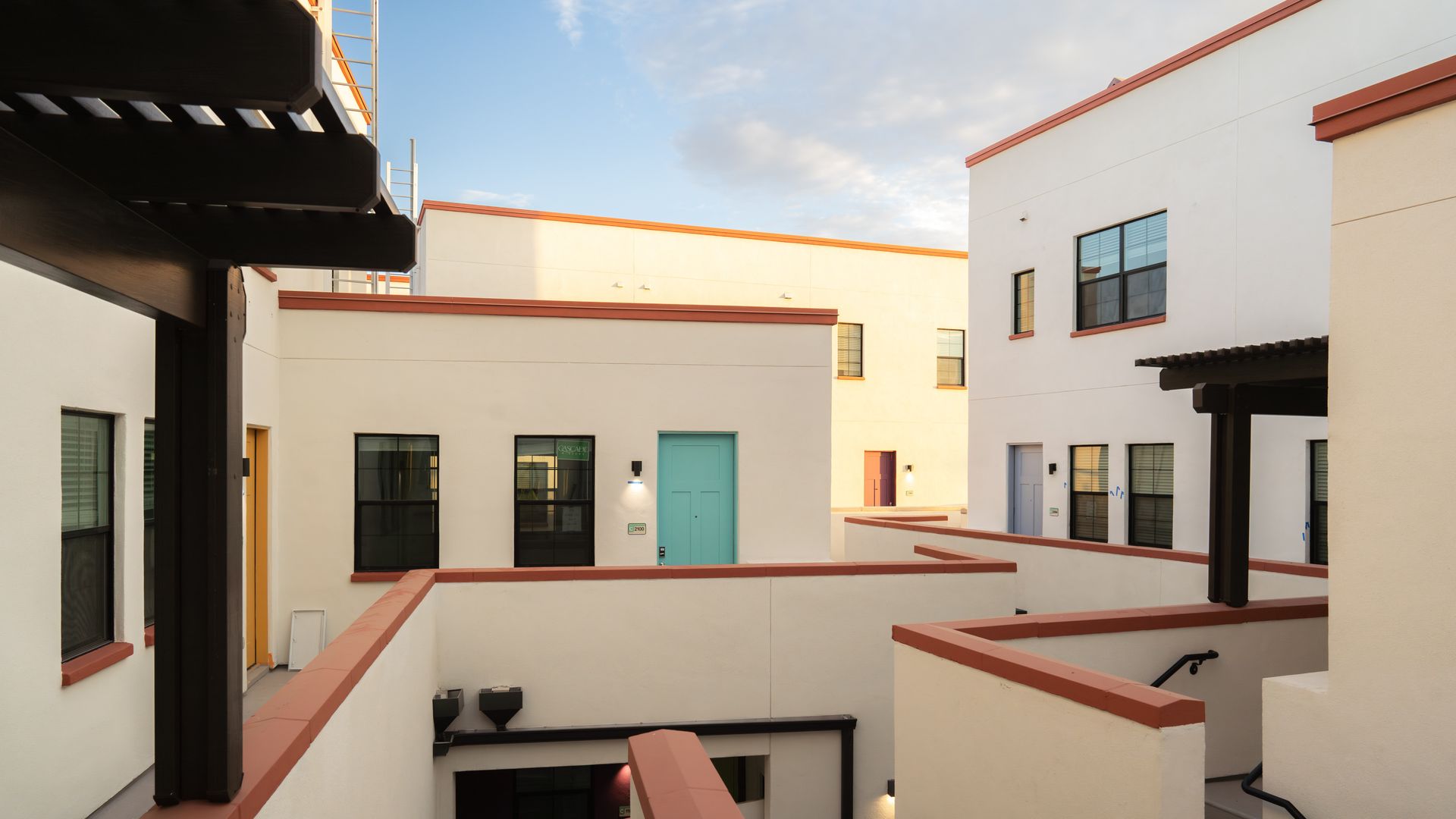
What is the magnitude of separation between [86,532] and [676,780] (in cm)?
503

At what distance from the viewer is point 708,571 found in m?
9.20

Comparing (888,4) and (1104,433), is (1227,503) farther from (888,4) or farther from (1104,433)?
(888,4)

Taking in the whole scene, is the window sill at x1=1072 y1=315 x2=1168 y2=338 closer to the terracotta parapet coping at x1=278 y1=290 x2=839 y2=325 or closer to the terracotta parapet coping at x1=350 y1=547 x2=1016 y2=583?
the terracotta parapet coping at x1=278 y1=290 x2=839 y2=325

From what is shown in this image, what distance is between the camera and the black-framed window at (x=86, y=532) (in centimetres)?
575

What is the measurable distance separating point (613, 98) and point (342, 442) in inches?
1712

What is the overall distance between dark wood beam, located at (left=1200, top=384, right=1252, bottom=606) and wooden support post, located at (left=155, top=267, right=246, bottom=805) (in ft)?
21.8

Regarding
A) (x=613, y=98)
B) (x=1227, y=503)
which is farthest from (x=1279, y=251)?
(x=613, y=98)

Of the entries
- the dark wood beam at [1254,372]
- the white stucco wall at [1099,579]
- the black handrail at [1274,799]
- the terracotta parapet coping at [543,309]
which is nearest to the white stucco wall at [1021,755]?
the black handrail at [1274,799]

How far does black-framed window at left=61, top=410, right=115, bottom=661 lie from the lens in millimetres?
5746

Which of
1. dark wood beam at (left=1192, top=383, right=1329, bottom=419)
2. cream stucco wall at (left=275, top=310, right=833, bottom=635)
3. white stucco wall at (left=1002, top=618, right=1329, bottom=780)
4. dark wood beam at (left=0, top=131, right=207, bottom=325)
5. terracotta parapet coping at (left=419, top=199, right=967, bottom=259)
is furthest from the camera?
terracotta parapet coping at (left=419, top=199, right=967, bottom=259)

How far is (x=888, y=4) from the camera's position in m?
35.6

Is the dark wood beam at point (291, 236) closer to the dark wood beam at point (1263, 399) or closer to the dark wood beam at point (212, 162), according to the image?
the dark wood beam at point (212, 162)

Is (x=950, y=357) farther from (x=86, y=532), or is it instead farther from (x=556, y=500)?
(x=86, y=532)

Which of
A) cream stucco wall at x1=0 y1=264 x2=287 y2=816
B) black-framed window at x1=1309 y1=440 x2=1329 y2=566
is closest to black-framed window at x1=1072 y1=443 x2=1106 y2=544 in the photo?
black-framed window at x1=1309 y1=440 x2=1329 y2=566
